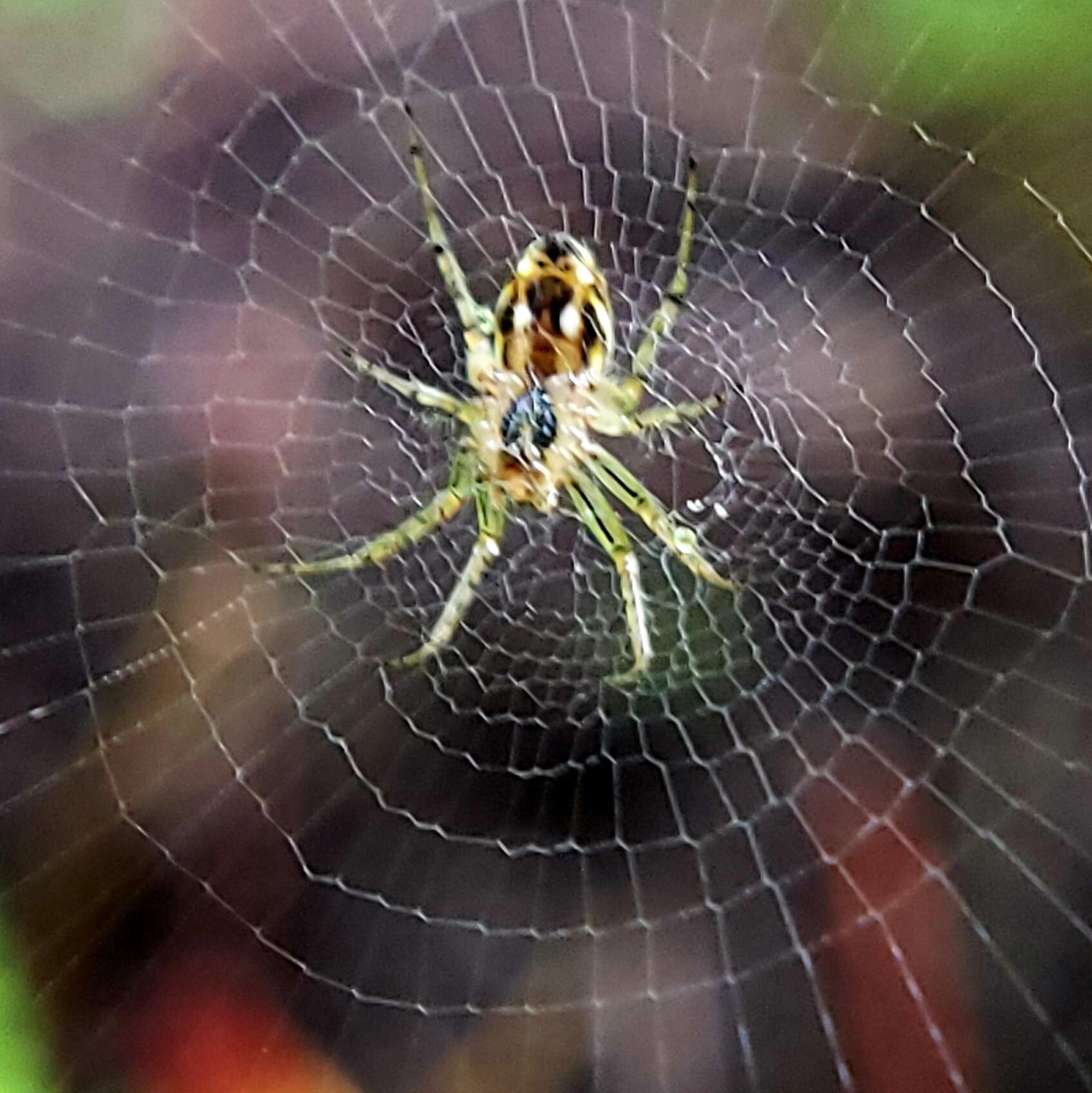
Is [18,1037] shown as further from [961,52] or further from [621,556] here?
[961,52]

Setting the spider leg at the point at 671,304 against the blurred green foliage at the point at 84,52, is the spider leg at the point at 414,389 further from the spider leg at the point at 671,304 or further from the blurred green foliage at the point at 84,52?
the blurred green foliage at the point at 84,52

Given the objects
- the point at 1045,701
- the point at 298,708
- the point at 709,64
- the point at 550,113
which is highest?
the point at 709,64

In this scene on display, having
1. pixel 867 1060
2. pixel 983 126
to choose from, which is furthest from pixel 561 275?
pixel 867 1060

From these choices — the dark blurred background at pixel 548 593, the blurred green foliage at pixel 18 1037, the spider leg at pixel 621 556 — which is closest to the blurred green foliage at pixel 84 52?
the dark blurred background at pixel 548 593

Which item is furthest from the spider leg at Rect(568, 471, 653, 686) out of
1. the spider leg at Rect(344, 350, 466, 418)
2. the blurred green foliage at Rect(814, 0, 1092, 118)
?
the blurred green foliage at Rect(814, 0, 1092, 118)

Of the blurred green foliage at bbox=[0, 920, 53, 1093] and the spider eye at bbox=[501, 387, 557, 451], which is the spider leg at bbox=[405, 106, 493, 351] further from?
Result: the blurred green foliage at bbox=[0, 920, 53, 1093]

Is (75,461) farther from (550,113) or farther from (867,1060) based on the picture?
(867,1060)
